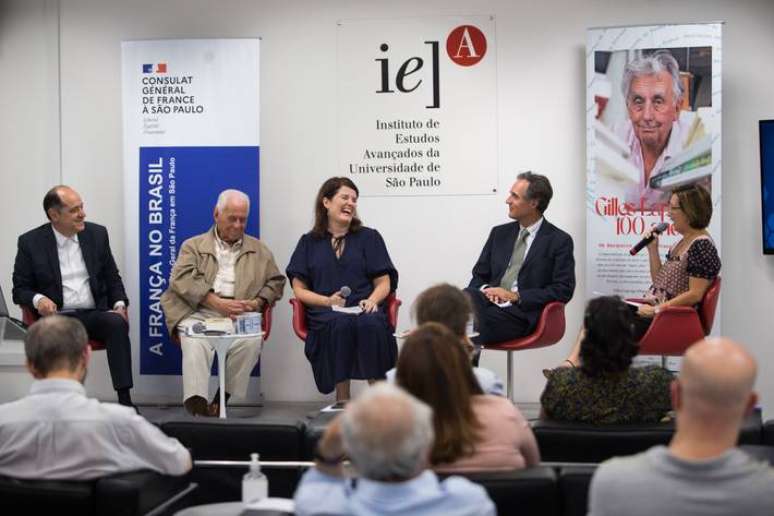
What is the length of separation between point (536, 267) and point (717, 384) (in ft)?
12.2

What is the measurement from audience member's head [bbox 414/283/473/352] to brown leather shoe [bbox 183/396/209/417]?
2.78 m

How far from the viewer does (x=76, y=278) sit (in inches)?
247

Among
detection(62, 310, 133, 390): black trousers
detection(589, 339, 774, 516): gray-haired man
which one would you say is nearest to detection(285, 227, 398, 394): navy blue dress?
detection(62, 310, 133, 390): black trousers

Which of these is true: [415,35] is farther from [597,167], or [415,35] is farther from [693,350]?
[693,350]

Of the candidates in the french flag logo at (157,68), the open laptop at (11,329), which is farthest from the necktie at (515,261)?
the open laptop at (11,329)

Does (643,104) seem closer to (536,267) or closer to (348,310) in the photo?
(536,267)

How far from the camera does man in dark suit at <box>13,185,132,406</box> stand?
6.04m

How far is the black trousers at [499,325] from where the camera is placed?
→ 18.7 ft

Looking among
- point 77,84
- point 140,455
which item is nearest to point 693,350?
point 140,455

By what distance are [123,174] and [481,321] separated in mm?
2672

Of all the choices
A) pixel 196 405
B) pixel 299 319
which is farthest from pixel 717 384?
pixel 196 405

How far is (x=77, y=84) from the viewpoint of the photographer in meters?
7.03

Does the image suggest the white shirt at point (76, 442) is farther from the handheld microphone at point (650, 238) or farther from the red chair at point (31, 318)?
the handheld microphone at point (650, 238)

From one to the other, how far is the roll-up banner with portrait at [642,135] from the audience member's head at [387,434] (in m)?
4.40
